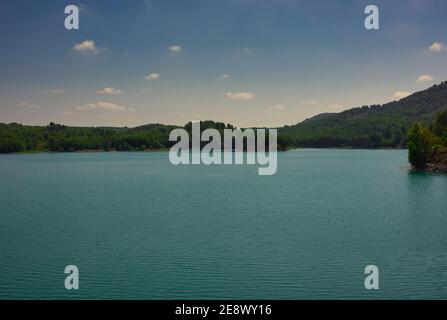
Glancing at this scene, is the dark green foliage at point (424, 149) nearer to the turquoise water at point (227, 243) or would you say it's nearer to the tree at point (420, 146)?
Answer: the tree at point (420, 146)

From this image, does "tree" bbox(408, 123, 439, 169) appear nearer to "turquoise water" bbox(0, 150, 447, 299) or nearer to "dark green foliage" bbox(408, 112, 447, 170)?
"dark green foliage" bbox(408, 112, 447, 170)

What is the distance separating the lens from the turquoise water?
20.5m

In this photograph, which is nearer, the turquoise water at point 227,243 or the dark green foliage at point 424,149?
the turquoise water at point 227,243

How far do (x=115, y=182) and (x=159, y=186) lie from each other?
9.00m

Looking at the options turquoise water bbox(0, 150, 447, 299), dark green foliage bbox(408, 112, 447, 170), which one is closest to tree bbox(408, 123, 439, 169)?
dark green foliage bbox(408, 112, 447, 170)

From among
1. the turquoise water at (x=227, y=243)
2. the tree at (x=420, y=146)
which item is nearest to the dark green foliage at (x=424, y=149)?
the tree at (x=420, y=146)

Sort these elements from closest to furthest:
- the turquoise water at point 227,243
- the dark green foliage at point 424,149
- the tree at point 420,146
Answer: the turquoise water at point 227,243 → the dark green foliage at point 424,149 → the tree at point 420,146

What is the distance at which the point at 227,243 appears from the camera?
2789 cm

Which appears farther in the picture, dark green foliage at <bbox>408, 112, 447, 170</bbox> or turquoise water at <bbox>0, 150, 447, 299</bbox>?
dark green foliage at <bbox>408, 112, 447, 170</bbox>

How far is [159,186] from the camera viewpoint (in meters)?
60.1

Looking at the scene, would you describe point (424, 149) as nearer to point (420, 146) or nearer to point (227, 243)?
point (420, 146)

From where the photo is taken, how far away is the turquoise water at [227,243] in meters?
20.5

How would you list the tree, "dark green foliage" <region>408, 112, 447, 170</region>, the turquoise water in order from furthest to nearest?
the tree
"dark green foliage" <region>408, 112, 447, 170</region>
the turquoise water
